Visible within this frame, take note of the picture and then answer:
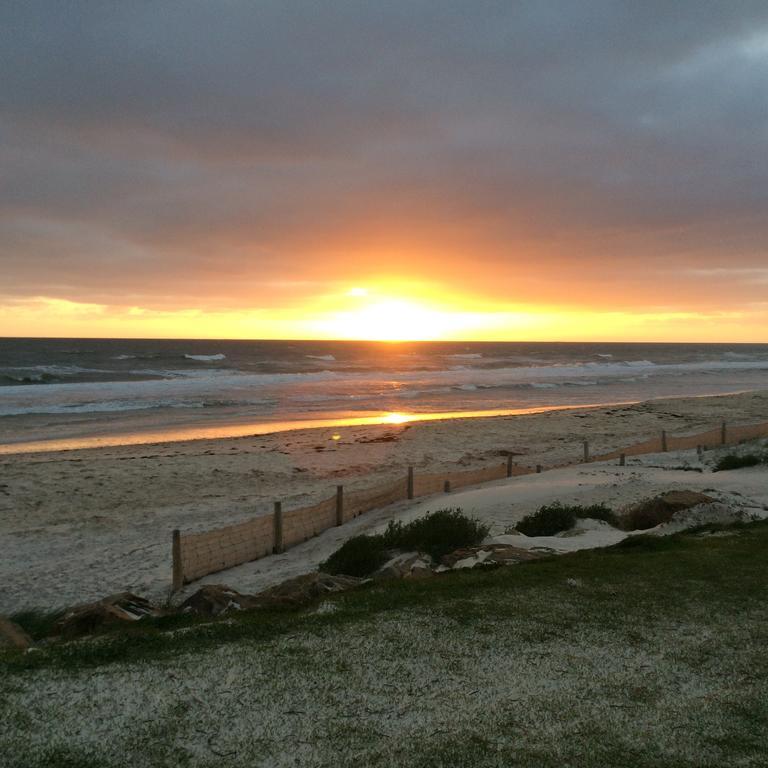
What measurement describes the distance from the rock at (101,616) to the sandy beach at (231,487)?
7.59 feet

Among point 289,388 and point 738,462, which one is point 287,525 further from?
point 289,388

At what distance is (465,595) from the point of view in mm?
7348

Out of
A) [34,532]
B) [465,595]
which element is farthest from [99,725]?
[34,532]

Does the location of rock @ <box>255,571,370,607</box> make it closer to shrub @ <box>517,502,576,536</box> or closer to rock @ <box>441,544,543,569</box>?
rock @ <box>441,544,543,569</box>

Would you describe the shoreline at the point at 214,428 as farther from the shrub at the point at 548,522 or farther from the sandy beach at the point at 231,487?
the shrub at the point at 548,522

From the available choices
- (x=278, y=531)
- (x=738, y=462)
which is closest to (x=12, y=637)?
(x=278, y=531)

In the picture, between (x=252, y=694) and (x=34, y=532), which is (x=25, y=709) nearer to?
(x=252, y=694)

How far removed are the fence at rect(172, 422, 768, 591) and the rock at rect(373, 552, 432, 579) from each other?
2573 mm

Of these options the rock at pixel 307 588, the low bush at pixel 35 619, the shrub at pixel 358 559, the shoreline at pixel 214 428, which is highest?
the rock at pixel 307 588

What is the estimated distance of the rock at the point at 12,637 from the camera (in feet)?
22.2

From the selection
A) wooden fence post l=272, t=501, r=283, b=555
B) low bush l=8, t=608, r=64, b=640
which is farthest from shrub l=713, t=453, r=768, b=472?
low bush l=8, t=608, r=64, b=640

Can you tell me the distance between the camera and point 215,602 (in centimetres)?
766

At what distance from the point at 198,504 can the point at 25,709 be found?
39.3ft

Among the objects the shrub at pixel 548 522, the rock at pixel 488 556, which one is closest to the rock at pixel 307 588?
the rock at pixel 488 556
